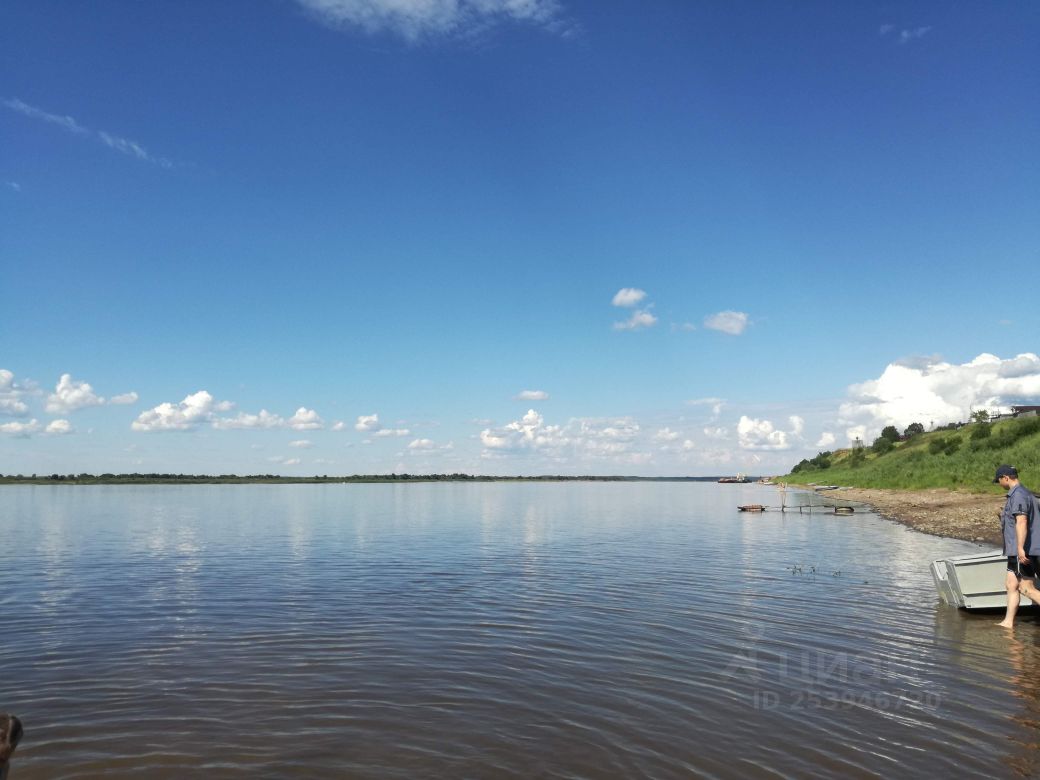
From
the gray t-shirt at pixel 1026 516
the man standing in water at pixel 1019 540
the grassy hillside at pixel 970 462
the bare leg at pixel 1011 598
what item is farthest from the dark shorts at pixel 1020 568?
the grassy hillside at pixel 970 462

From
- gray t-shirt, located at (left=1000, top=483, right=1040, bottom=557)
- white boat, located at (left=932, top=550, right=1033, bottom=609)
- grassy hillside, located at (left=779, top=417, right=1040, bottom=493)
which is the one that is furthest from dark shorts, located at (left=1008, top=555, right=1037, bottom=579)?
grassy hillside, located at (left=779, top=417, right=1040, bottom=493)

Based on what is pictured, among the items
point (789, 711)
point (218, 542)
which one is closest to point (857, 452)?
point (218, 542)

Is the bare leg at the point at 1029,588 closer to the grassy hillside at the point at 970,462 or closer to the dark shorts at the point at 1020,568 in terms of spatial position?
the dark shorts at the point at 1020,568

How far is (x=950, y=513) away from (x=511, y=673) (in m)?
47.4

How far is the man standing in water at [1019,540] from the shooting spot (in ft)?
44.8

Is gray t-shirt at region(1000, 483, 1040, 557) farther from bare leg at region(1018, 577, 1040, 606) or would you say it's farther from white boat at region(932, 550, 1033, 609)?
white boat at region(932, 550, 1033, 609)

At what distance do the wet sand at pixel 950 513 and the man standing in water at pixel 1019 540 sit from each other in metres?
20.0

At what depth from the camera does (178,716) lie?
32.6 feet

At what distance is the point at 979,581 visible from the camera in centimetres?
1595

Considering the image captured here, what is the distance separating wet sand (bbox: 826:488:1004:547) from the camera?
36.3 meters

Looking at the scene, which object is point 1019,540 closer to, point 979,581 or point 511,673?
point 979,581

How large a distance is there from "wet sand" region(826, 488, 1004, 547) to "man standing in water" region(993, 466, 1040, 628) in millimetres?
20030

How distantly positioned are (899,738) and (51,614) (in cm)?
1974

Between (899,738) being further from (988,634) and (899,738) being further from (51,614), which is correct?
(51,614)
